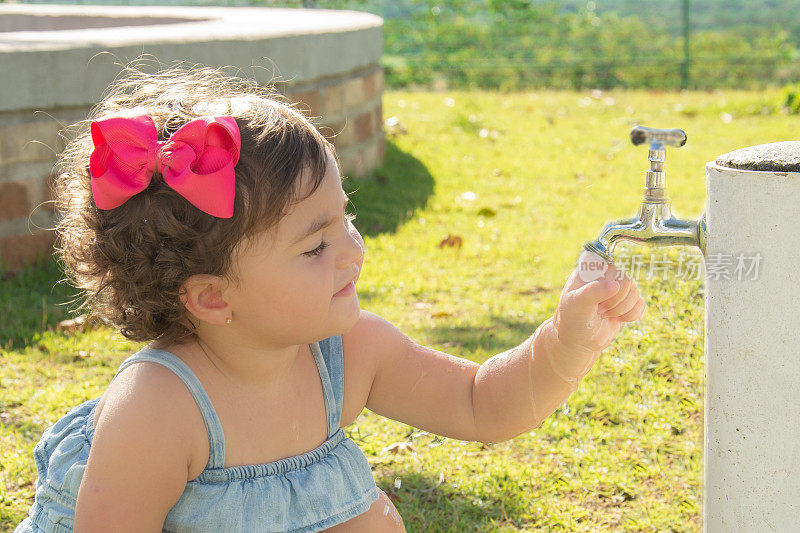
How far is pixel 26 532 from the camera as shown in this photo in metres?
1.66

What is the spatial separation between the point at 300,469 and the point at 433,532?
0.52 metres

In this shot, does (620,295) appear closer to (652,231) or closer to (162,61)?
(652,231)

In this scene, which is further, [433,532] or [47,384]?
[47,384]

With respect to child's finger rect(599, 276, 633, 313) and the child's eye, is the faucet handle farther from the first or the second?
the child's eye

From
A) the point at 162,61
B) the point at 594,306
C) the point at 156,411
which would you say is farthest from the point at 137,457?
the point at 162,61

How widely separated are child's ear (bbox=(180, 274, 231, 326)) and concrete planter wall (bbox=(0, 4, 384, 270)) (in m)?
0.89

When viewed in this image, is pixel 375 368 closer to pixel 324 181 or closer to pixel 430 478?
pixel 324 181

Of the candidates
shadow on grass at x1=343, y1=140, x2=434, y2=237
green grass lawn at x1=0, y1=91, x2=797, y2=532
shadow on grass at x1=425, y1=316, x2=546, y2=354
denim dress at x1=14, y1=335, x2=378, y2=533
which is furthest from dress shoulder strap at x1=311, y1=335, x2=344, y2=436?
shadow on grass at x1=343, y1=140, x2=434, y2=237

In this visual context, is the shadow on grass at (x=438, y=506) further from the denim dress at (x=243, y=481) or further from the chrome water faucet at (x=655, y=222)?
the chrome water faucet at (x=655, y=222)

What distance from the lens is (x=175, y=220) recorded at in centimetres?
142

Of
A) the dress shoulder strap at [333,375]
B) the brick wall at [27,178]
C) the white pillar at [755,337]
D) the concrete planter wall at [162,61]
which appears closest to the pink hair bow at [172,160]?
the dress shoulder strap at [333,375]

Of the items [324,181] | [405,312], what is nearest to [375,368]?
[324,181]

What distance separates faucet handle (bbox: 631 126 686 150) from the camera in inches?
49.8

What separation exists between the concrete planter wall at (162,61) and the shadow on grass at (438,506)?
879 millimetres
